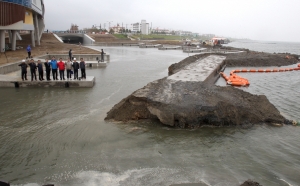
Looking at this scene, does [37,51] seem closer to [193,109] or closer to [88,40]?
[193,109]

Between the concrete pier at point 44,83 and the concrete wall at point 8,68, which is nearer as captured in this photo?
the concrete pier at point 44,83

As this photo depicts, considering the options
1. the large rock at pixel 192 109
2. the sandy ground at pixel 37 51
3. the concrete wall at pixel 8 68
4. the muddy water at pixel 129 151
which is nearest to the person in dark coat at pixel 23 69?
the concrete wall at pixel 8 68

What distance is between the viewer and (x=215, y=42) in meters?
74.6

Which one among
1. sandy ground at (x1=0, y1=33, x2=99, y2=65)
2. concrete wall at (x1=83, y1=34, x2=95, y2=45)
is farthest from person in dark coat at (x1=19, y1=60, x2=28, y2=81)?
concrete wall at (x1=83, y1=34, x2=95, y2=45)

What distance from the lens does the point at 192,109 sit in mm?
8820

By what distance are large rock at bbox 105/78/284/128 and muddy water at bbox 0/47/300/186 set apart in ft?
1.40

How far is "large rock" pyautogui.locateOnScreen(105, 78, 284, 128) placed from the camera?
8656 mm

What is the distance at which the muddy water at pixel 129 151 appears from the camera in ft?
18.6

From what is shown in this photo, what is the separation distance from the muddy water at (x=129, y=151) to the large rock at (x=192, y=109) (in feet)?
1.40

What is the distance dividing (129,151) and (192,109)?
10.5 feet

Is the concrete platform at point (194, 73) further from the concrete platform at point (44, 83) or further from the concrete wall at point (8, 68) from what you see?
the concrete wall at point (8, 68)

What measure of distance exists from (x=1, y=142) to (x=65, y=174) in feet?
10.1

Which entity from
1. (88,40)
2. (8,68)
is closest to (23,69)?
(8,68)

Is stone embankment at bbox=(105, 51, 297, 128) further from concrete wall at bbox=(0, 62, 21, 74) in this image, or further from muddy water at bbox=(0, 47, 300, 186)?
concrete wall at bbox=(0, 62, 21, 74)
